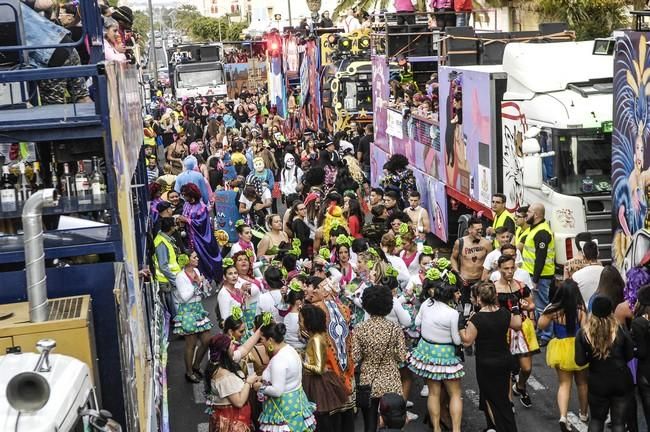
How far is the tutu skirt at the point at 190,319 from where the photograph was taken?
12.0m

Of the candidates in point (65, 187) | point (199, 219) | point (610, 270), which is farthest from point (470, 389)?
point (65, 187)

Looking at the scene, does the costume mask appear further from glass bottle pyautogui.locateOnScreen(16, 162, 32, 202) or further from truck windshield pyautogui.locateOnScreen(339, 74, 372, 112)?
glass bottle pyautogui.locateOnScreen(16, 162, 32, 202)

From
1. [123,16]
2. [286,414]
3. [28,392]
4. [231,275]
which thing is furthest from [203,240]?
[28,392]

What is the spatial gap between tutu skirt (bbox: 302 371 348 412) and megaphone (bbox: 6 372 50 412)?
15.2ft

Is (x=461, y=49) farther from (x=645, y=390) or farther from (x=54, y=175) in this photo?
(x=54, y=175)

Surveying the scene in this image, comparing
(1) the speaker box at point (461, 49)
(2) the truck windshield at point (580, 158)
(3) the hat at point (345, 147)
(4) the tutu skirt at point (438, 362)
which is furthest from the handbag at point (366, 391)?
(3) the hat at point (345, 147)

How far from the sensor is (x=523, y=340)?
10.9m

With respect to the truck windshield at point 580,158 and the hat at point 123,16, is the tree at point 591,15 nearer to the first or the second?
the truck windshield at point 580,158

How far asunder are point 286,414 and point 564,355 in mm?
2867

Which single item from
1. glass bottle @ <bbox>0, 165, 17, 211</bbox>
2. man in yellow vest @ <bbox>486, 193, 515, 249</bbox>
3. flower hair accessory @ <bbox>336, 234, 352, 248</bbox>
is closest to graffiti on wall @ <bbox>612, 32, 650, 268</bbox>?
man in yellow vest @ <bbox>486, 193, 515, 249</bbox>

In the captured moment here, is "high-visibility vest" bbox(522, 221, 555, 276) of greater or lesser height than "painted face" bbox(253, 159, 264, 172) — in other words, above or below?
below

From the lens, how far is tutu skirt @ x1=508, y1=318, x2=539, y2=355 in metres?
10.9

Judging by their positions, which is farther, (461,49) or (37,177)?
(461,49)

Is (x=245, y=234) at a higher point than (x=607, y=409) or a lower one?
higher
